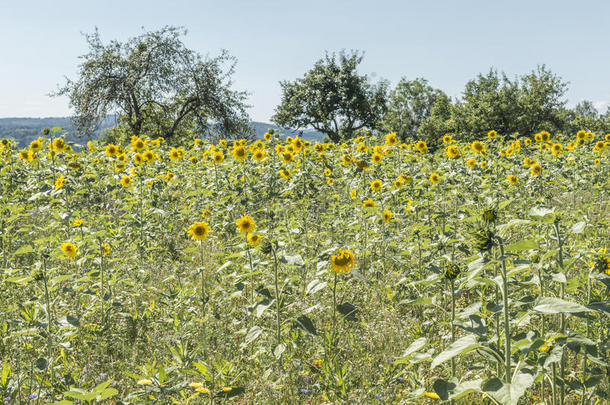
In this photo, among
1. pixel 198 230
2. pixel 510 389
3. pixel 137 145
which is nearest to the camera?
pixel 510 389

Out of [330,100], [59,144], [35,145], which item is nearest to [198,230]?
[59,144]

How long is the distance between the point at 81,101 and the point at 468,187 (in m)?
20.7

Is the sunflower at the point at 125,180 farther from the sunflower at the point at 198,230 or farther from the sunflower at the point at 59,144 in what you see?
the sunflower at the point at 198,230

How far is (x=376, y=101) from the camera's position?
44.3m

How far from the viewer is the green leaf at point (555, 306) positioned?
3.83 feet

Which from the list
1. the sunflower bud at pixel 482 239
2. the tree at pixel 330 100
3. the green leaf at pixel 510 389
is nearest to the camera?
the green leaf at pixel 510 389

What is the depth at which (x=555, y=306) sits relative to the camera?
1235 mm

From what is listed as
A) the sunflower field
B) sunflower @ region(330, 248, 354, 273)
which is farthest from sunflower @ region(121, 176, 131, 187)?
sunflower @ region(330, 248, 354, 273)

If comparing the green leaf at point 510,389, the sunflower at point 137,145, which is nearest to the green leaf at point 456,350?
the green leaf at point 510,389

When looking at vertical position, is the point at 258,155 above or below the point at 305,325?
above

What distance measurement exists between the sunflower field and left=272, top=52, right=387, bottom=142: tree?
36.4m

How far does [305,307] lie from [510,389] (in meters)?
2.04

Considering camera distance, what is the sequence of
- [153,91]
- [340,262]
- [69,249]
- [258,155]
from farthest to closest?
[153,91] → [258,155] → [69,249] → [340,262]

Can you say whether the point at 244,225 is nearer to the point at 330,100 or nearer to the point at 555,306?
the point at 555,306
